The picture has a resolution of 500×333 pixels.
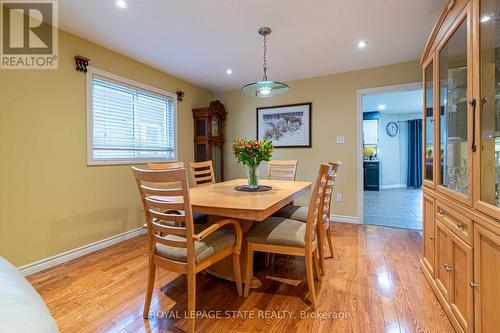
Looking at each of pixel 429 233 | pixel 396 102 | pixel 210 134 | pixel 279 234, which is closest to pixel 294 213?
pixel 279 234

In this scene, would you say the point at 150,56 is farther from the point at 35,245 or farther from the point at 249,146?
the point at 35,245

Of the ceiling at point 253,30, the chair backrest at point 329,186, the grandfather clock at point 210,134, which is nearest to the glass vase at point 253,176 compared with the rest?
the chair backrest at point 329,186

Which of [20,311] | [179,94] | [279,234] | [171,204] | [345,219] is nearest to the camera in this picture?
[20,311]

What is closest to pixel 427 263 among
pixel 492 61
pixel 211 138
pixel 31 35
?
pixel 492 61

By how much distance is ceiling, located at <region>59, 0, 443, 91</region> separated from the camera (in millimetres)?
2082

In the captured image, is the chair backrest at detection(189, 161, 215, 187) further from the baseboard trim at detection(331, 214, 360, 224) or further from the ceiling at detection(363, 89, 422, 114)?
the ceiling at detection(363, 89, 422, 114)

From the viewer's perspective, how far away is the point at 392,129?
7500mm

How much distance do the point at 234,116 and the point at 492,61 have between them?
12.2 feet

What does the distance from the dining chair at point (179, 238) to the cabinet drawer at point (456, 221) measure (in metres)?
1.30

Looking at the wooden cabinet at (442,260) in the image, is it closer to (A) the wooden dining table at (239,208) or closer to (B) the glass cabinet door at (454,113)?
(B) the glass cabinet door at (454,113)

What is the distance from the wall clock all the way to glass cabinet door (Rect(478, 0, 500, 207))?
7.07 meters

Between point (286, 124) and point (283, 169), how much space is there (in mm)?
1157

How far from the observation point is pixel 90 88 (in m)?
2.66

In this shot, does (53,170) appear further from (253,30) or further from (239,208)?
(253,30)
